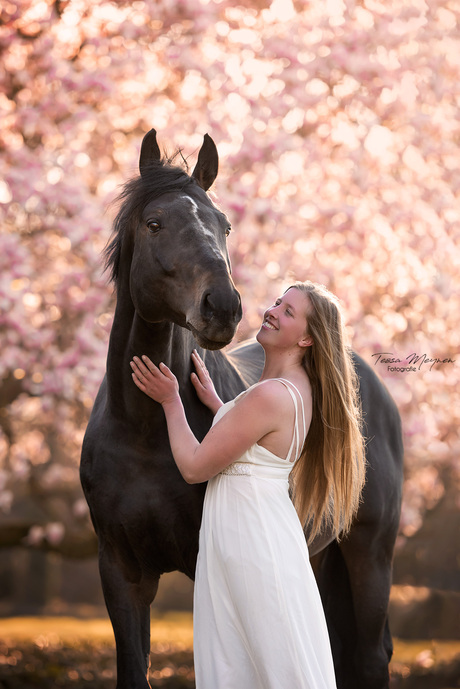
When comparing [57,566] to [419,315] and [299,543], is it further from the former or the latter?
[299,543]

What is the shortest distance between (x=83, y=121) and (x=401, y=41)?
3.30 m

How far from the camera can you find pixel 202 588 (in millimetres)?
2734

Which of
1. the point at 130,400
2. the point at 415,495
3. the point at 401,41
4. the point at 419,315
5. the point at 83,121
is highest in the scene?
the point at 401,41

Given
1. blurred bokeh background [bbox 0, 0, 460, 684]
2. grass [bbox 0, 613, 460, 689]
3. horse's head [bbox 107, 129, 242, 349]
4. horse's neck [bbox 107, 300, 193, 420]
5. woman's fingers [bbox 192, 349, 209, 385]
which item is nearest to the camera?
horse's head [bbox 107, 129, 242, 349]

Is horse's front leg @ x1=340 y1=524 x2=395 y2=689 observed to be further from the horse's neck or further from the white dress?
the horse's neck

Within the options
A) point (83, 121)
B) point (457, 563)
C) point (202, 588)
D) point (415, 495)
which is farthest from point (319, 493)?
point (457, 563)

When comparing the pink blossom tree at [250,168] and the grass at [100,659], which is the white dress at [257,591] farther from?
the grass at [100,659]

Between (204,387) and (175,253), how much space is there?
2.17ft

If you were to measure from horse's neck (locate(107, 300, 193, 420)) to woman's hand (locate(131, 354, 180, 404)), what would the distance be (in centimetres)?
5

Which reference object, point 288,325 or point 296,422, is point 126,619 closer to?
point 296,422

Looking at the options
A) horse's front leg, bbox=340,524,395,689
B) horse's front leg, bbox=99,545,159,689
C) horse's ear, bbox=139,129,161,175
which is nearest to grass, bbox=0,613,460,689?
horse's front leg, bbox=340,524,395,689


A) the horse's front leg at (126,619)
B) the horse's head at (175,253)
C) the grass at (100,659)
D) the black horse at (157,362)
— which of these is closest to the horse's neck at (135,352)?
the black horse at (157,362)

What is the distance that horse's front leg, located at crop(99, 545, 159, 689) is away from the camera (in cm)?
305

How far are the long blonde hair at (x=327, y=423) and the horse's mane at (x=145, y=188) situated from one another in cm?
58
